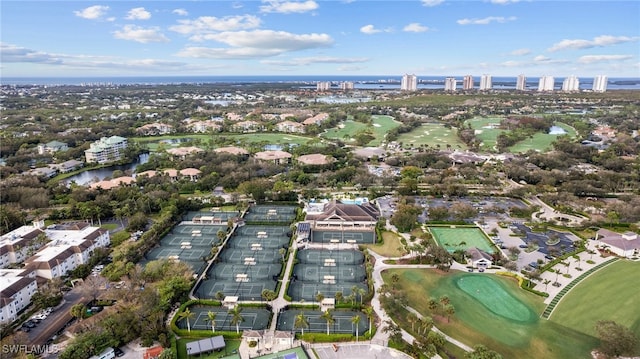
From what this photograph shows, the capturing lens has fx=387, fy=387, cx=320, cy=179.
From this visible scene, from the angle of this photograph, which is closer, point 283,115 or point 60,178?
point 60,178

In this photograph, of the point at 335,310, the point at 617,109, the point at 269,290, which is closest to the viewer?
the point at 335,310

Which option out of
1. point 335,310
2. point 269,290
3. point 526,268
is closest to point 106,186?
point 269,290

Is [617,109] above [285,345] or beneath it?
above

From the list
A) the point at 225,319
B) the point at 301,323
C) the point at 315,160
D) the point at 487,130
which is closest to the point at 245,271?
the point at 225,319

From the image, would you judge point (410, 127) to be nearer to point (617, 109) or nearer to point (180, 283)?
point (617, 109)

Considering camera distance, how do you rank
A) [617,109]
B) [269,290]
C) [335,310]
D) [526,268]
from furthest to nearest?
[617,109] < [526,268] < [269,290] < [335,310]

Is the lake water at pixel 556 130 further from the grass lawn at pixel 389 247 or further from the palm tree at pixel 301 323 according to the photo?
the palm tree at pixel 301 323

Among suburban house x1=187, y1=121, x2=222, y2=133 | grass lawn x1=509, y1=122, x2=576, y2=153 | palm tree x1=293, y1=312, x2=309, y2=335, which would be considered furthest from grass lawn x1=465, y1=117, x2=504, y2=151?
palm tree x1=293, y1=312, x2=309, y2=335
